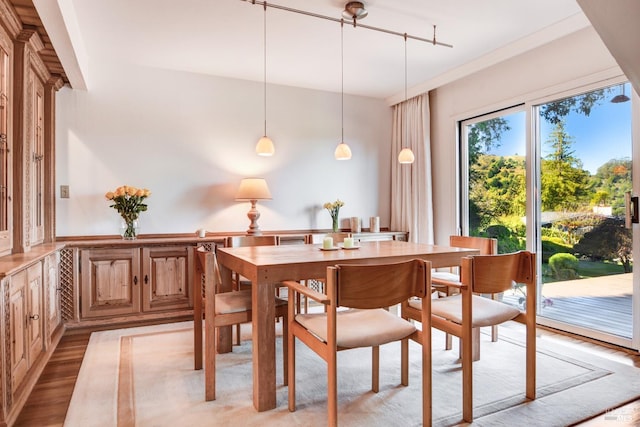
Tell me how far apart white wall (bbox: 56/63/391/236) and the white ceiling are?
265 mm

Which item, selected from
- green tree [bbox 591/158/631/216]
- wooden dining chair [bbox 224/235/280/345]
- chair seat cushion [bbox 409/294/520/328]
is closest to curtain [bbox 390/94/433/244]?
green tree [bbox 591/158/631/216]

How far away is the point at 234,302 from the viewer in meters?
2.38

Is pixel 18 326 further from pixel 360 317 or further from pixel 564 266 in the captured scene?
pixel 564 266

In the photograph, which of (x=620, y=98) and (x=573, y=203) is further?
(x=573, y=203)

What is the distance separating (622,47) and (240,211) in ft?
11.9

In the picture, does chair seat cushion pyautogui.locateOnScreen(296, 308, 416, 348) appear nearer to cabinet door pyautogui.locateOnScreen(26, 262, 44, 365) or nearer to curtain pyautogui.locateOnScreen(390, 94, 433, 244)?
cabinet door pyautogui.locateOnScreen(26, 262, 44, 365)

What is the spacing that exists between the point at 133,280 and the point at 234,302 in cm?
165

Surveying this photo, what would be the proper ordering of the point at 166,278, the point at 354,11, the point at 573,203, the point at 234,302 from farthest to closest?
1. the point at 166,278
2. the point at 573,203
3. the point at 354,11
4. the point at 234,302

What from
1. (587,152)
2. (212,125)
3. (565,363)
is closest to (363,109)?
(212,125)

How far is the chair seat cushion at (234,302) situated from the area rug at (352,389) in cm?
47

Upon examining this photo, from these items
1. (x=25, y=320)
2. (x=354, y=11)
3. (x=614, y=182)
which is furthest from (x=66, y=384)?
(x=614, y=182)

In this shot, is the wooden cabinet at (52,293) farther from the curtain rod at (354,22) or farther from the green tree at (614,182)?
the green tree at (614,182)

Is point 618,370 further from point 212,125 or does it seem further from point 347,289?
point 212,125

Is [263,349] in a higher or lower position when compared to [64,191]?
lower
